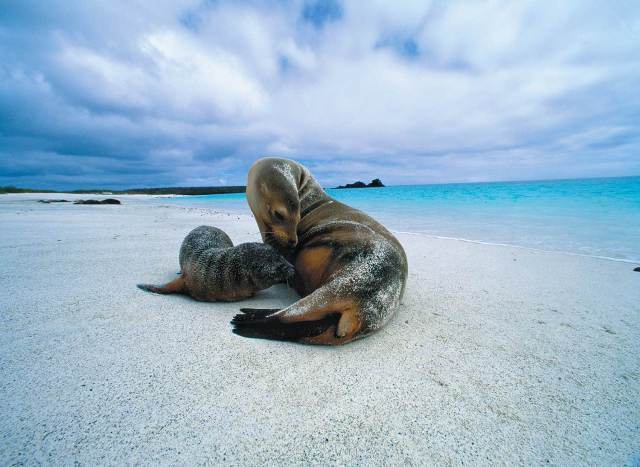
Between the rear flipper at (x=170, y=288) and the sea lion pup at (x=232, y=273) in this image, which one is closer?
the sea lion pup at (x=232, y=273)

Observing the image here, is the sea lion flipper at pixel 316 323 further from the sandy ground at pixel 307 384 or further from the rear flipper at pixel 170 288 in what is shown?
the rear flipper at pixel 170 288

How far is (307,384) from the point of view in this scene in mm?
1522

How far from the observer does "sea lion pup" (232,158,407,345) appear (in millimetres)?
1875

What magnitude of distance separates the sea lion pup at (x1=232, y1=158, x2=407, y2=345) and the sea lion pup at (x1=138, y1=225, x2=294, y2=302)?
0.86ft

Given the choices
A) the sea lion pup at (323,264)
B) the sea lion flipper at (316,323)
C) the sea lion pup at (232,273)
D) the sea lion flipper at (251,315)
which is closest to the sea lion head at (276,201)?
the sea lion pup at (323,264)

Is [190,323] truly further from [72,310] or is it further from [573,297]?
[573,297]

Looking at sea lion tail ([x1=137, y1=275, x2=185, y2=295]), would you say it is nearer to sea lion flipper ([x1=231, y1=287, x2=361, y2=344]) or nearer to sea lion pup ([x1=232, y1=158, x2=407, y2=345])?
sea lion pup ([x1=232, y1=158, x2=407, y2=345])

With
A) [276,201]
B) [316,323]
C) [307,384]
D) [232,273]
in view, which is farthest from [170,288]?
[307,384]

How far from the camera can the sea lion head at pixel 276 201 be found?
2.87 metres

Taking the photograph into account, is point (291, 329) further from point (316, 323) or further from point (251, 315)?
point (251, 315)

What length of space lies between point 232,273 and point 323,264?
0.75 m

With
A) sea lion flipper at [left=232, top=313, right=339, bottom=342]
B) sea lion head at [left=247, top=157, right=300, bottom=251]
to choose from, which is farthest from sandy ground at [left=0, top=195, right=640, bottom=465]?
sea lion head at [left=247, top=157, right=300, bottom=251]

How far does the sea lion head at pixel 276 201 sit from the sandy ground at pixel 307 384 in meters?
0.56

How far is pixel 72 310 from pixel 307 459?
2014mm
